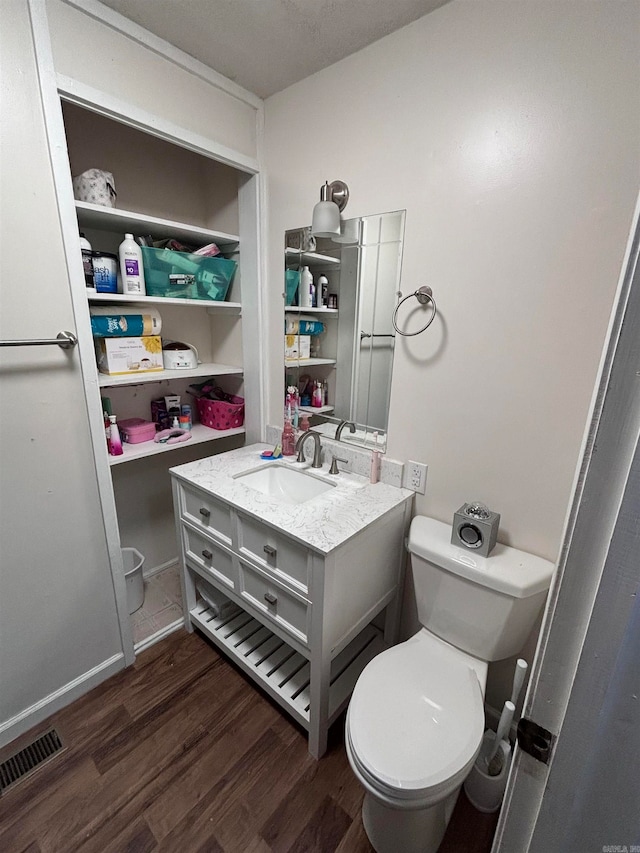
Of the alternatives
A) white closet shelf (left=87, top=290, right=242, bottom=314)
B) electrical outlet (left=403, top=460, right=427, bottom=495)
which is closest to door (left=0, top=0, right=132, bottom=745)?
white closet shelf (left=87, top=290, right=242, bottom=314)

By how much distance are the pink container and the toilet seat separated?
1.31m

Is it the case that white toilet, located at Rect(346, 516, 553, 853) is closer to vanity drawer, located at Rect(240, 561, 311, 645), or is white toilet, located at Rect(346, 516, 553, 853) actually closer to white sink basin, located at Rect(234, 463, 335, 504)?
vanity drawer, located at Rect(240, 561, 311, 645)

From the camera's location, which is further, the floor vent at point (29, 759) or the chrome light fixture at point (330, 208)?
the chrome light fixture at point (330, 208)

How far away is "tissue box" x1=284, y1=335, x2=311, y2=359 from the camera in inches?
68.5

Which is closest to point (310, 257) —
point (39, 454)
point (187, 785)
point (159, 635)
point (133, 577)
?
point (39, 454)

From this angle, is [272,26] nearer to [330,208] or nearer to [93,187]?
[330,208]

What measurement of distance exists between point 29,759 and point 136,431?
3.94ft

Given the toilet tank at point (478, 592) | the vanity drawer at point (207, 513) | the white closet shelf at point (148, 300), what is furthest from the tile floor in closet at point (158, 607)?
the white closet shelf at point (148, 300)

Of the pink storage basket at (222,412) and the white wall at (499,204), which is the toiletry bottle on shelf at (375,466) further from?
the pink storage basket at (222,412)

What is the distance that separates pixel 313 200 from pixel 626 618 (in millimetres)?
1661

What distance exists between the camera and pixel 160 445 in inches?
64.8

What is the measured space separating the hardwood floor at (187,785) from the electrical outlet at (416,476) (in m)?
0.95

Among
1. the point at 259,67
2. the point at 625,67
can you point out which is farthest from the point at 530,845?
the point at 259,67

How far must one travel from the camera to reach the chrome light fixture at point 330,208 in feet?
4.50
